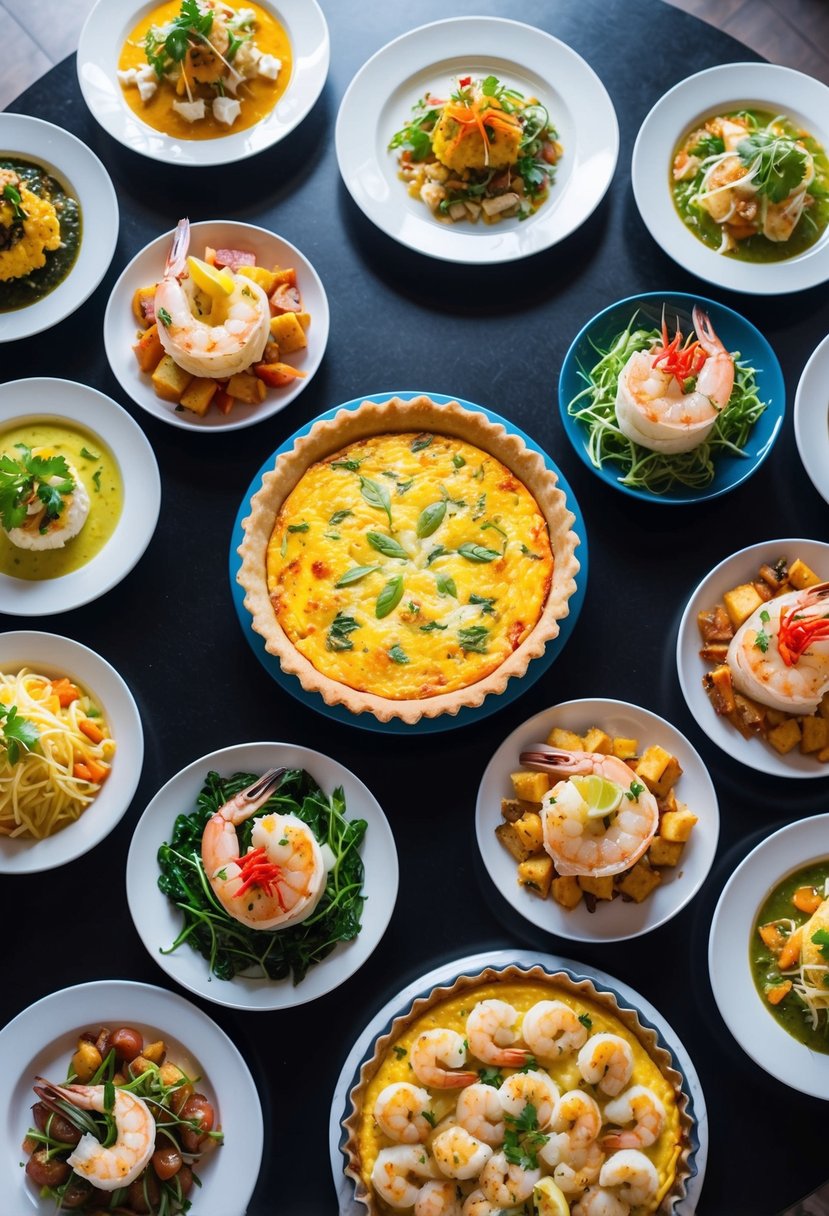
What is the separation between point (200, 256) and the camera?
4.60m

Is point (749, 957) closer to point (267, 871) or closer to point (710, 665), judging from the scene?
point (710, 665)

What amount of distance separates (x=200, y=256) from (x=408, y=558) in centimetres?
157

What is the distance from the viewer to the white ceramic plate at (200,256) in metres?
4.46

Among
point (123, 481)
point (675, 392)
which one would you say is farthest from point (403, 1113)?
point (675, 392)

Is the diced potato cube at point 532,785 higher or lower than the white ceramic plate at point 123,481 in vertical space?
lower

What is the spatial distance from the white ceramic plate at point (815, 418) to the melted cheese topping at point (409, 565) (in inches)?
43.9

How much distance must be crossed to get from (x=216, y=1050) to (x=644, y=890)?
1643 millimetres

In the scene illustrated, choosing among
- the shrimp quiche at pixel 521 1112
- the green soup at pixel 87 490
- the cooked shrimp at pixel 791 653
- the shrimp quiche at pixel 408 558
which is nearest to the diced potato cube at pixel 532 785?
the shrimp quiche at pixel 408 558

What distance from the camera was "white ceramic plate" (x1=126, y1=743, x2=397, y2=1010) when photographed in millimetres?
4027

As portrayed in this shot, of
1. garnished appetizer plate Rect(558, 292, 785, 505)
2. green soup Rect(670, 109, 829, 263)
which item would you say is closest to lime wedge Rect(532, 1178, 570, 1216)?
garnished appetizer plate Rect(558, 292, 785, 505)

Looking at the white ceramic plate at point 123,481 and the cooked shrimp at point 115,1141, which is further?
the white ceramic plate at point 123,481

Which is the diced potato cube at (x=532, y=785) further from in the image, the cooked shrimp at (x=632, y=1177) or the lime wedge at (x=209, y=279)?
the lime wedge at (x=209, y=279)

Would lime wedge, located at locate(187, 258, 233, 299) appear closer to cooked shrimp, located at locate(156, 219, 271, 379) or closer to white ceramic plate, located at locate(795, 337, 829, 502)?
cooked shrimp, located at locate(156, 219, 271, 379)

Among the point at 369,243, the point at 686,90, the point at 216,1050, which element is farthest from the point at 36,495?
the point at 686,90
